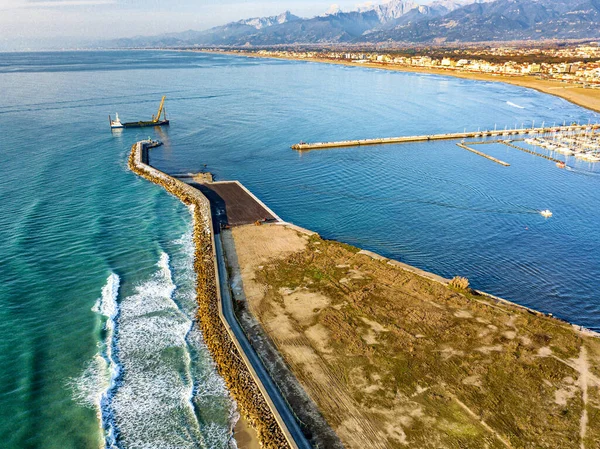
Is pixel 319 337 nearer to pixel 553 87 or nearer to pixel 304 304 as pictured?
pixel 304 304

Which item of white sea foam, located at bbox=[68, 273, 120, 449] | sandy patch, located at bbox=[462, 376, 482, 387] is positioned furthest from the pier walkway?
sandy patch, located at bbox=[462, 376, 482, 387]

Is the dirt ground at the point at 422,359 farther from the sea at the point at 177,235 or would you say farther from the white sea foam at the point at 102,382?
the white sea foam at the point at 102,382

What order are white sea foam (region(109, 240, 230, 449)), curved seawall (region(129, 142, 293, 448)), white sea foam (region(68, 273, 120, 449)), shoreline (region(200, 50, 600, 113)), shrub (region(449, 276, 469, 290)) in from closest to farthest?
1. curved seawall (region(129, 142, 293, 448))
2. white sea foam (region(109, 240, 230, 449))
3. white sea foam (region(68, 273, 120, 449))
4. shrub (region(449, 276, 469, 290))
5. shoreline (region(200, 50, 600, 113))

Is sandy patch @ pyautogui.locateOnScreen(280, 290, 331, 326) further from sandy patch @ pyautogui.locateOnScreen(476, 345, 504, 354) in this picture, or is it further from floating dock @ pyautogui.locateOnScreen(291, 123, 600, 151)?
floating dock @ pyautogui.locateOnScreen(291, 123, 600, 151)

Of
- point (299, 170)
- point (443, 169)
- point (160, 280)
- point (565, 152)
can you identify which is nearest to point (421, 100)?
point (565, 152)

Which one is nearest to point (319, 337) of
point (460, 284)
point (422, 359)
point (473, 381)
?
point (422, 359)

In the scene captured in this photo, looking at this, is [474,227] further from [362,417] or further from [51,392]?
[51,392]
